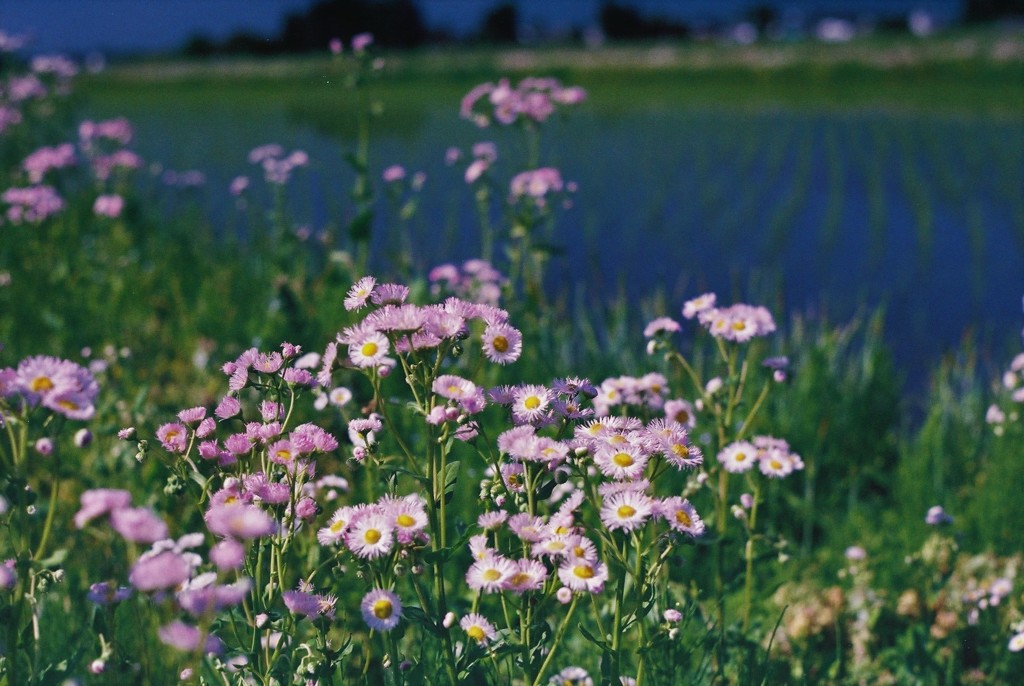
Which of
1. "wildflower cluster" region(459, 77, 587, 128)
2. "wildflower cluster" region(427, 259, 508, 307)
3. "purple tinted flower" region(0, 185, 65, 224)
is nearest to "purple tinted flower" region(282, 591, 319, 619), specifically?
"wildflower cluster" region(427, 259, 508, 307)

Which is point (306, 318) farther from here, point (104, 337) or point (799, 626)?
point (799, 626)

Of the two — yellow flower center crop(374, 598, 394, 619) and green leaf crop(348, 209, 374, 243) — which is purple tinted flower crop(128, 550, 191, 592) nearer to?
yellow flower center crop(374, 598, 394, 619)

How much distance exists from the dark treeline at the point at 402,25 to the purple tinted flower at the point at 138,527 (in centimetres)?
2693

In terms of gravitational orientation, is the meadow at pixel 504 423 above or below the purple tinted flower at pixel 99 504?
below

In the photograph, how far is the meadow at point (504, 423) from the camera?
1.31 meters

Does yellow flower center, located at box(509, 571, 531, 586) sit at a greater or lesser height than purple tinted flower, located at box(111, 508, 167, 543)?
lesser

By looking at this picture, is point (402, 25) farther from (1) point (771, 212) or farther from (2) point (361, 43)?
(2) point (361, 43)

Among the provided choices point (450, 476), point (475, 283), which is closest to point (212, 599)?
point (450, 476)

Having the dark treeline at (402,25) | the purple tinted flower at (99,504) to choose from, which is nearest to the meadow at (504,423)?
the purple tinted flower at (99,504)

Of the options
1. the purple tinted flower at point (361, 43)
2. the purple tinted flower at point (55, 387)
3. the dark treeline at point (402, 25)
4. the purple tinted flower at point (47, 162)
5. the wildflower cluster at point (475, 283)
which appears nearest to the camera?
the purple tinted flower at point (55, 387)

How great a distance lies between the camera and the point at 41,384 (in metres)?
1.12

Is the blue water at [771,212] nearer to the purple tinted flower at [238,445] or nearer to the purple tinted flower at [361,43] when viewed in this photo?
the purple tinted flower at [361,43]

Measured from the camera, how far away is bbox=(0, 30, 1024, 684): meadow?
1307 millimetres

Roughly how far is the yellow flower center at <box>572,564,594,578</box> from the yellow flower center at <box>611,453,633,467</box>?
16cm
